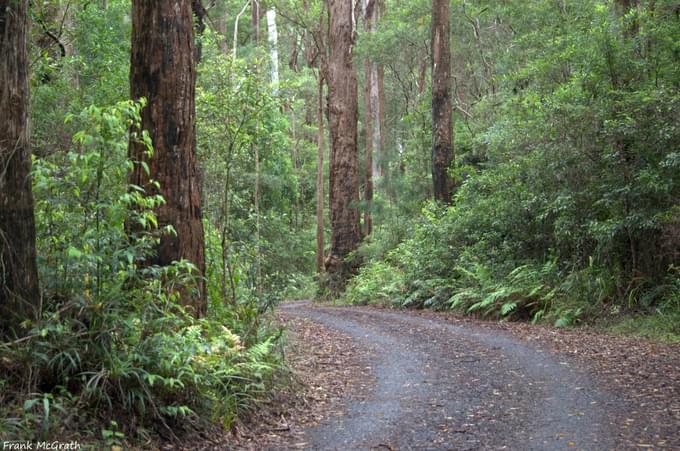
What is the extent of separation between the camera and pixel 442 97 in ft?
71.1

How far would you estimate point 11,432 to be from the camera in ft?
15.8

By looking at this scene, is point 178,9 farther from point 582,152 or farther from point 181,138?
point 582,152

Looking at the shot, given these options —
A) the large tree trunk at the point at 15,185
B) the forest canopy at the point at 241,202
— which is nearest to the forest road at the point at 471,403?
the forest canopy at the point at 241,202

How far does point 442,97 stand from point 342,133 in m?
3.95

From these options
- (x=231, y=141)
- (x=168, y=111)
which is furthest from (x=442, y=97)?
(x=168, y=111)

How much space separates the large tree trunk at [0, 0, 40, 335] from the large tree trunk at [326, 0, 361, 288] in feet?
59.6

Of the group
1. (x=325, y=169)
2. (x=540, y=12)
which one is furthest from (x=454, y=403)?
(x=325, y=169)

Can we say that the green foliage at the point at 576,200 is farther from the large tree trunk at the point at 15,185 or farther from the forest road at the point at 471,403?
the large tree trunk at the point at 15,185

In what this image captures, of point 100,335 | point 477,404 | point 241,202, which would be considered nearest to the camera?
point 100,335

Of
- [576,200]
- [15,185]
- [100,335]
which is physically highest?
[576,200]

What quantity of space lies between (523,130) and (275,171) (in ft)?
65.5

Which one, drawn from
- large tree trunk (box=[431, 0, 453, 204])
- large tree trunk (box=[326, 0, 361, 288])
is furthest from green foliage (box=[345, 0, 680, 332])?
large tree trunk (box=[326, 0, 361, 288])

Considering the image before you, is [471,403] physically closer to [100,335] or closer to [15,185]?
[100,335]

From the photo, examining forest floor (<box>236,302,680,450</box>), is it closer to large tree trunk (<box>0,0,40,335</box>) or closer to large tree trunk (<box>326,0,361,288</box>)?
large tree trunk (<box>0,0,40,335</box>)
